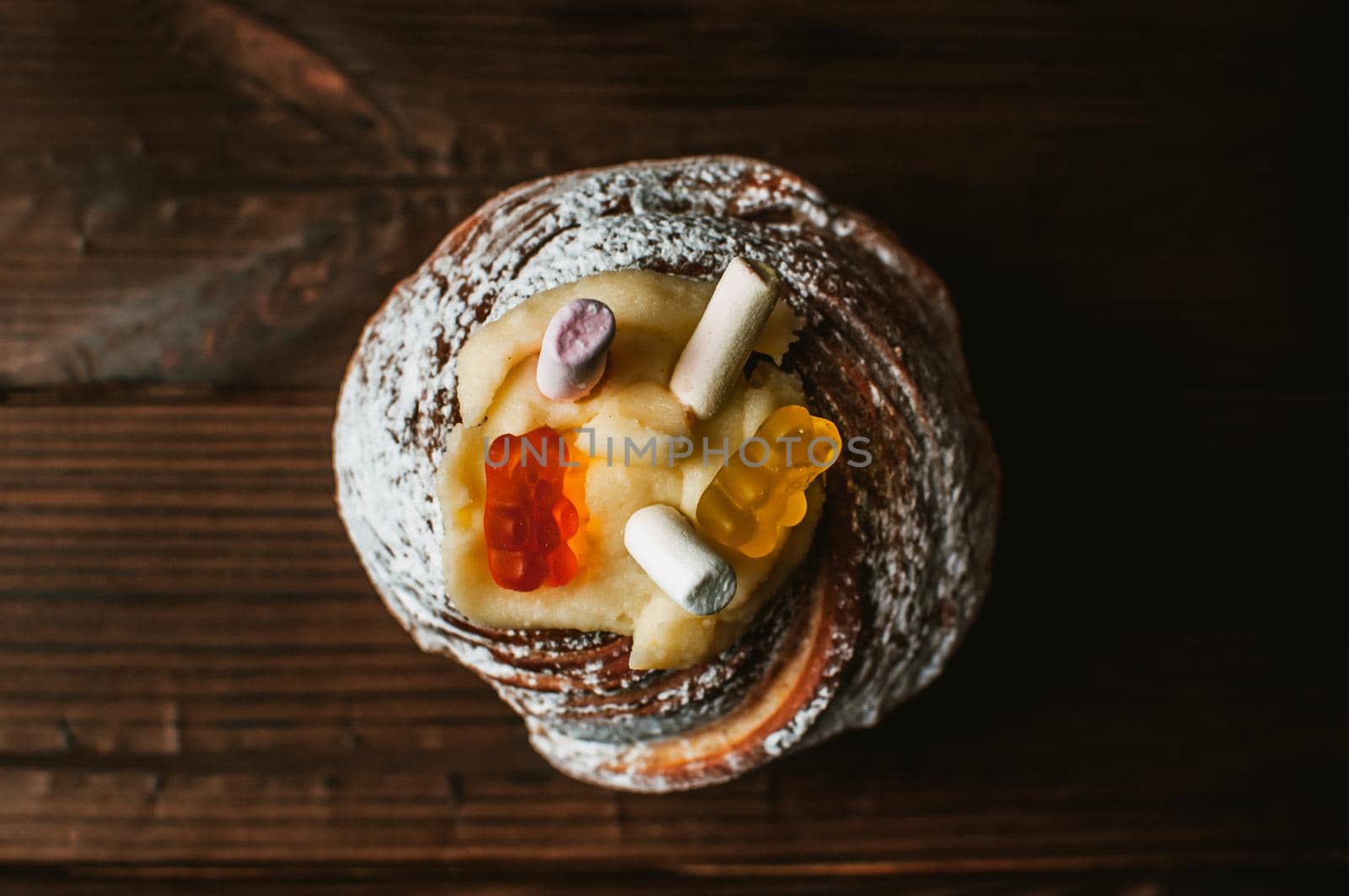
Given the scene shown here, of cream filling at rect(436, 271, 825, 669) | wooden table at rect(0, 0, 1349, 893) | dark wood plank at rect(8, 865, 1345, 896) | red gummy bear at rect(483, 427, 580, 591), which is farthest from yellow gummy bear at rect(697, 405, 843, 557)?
dark wood plank at rect(8, 865, 1345, 896)

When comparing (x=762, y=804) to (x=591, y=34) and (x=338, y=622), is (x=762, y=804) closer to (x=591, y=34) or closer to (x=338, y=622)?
(x=338, y=622)

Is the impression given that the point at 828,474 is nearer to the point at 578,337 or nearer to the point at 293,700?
the point at 578,337

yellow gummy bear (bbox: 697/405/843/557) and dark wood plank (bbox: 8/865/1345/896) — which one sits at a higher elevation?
yellow gummy bear (bbox: 697/405/843/557)

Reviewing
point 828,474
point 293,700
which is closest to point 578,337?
point 828,474

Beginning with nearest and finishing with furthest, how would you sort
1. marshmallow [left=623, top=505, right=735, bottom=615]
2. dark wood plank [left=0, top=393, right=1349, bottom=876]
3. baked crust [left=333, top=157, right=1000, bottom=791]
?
marshmallow [left=623, top=505, right=735, bottom=615] → baked crust [left=333, top=157, right=1000, bottom=791] → dark wood plank [left=0, top=393, right=1349, bottom=876]

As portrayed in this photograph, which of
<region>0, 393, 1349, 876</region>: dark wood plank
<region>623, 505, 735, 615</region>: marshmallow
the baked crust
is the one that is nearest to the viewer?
<region>623, 505, 735, 615</region>: marshmallow

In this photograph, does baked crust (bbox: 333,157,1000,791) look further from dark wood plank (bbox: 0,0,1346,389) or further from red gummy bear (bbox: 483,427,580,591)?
dark wood plank (bbox: 0,0,1346,389)

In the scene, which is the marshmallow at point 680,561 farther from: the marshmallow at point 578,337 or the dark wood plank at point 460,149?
the dark wood plank at point 460,149
